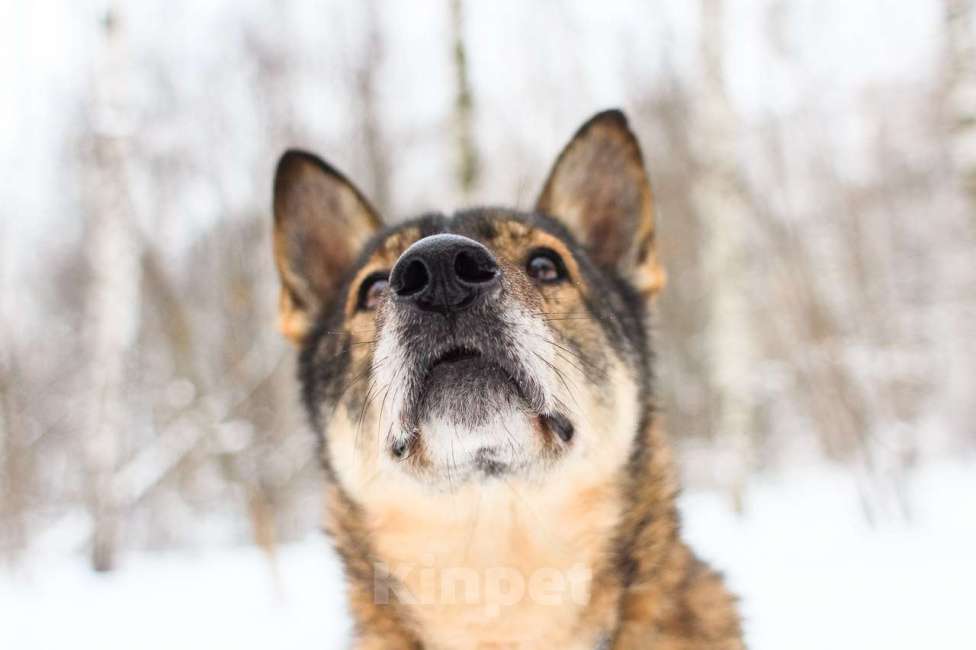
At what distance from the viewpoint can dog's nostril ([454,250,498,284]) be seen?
5.84 feet

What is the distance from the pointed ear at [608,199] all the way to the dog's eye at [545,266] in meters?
0.62

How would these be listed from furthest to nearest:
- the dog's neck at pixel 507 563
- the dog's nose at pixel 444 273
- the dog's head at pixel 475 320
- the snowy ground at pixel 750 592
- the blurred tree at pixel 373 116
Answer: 1. the blurred tree at pixel 373 116
2. the snowy ground at pixel 750 592
3. the dog's neck at pixel 507 563
4. the dog's head at pixel 475 320
5. the dog's nose at pixel 444 273

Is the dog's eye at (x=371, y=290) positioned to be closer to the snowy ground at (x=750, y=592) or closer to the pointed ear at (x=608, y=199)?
the pointed ear at (x=608, y=199)

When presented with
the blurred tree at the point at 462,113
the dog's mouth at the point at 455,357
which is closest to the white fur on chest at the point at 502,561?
the dog's mouth at the point at 455,357

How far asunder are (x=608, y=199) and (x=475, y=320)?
140cm

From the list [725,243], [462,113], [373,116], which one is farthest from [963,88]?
[373,116]

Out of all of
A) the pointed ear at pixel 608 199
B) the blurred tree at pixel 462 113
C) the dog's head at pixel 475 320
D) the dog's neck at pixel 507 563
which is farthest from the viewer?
the blurred tree at pixel 462 113

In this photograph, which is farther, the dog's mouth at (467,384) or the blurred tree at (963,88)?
the blurred tree at (963,88)

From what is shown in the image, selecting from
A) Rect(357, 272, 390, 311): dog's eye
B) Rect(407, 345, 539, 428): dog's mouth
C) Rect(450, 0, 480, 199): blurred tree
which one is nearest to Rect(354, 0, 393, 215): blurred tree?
Rect(450, 0, 480, 199): blurred tree

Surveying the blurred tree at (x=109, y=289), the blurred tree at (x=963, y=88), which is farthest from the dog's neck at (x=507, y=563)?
the blurred tree at (x=109, y=289)

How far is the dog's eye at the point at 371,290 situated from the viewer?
246 centimetres

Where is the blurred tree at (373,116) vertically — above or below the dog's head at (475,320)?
above

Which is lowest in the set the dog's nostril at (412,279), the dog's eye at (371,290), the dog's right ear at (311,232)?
the dog's nostril at (412,279)

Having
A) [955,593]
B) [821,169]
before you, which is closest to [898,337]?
[821,169]
